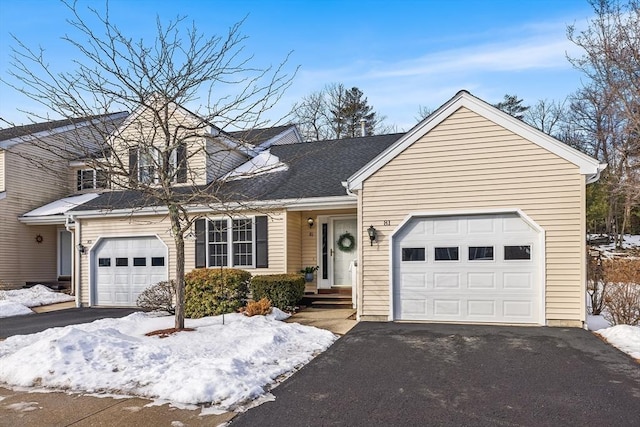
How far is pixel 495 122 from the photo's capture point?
29.1ft

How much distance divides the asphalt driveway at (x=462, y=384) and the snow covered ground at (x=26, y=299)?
1004 centimetres

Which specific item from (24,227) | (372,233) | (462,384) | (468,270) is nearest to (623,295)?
(468,270)

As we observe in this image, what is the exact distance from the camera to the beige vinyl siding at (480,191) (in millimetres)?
8398

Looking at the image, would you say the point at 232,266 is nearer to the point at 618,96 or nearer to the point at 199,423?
the point at 199,423

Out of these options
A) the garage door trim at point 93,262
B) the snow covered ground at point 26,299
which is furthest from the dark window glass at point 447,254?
the snow covered ground at point 26,299

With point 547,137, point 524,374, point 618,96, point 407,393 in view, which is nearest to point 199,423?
point 407,393

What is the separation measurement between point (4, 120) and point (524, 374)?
29.9 feet

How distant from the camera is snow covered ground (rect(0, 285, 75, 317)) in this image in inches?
485

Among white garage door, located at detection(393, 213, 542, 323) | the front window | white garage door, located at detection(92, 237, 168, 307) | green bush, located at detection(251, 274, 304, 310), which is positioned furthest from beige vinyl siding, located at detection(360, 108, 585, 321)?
white garage door, located at detection(92, 237, 168, 307)

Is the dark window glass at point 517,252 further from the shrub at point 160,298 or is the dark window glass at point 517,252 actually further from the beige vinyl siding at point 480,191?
the shrub at point 160,298

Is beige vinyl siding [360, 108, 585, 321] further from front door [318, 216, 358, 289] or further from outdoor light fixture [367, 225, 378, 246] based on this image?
front door [318, 216, 358, 289]

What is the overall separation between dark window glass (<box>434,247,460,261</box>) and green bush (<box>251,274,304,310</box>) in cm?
349

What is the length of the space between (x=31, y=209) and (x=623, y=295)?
19.1m

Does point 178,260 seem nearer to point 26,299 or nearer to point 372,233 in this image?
point 372,233
